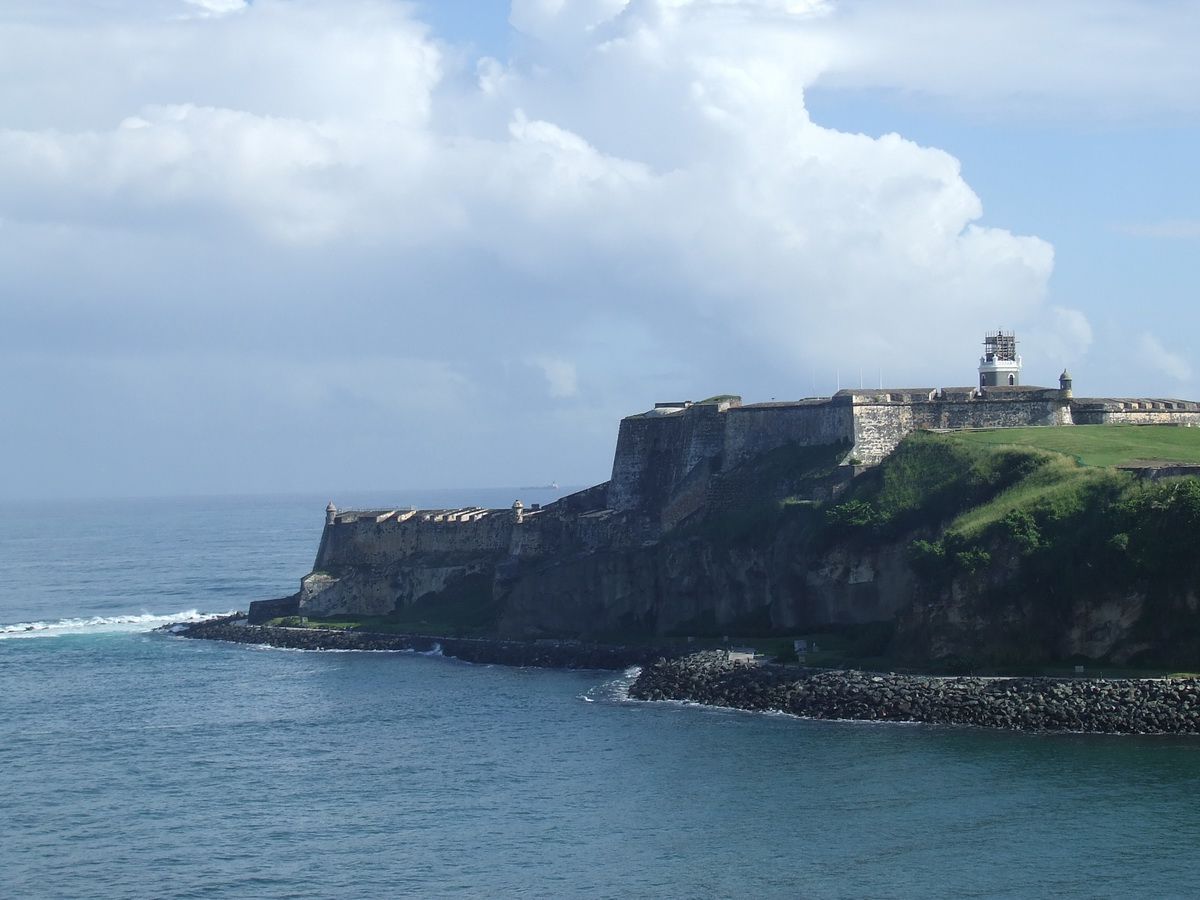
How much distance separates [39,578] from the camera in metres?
132

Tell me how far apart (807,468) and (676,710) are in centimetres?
1909

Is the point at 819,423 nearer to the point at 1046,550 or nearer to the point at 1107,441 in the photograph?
the point at 1107,441

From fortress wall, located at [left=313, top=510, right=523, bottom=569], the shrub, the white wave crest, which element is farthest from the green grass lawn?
the white wave crest

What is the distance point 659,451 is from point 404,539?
15630 mm

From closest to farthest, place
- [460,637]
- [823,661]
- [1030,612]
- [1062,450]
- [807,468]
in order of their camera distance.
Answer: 1. [1030,612]
2. [823,661]
3. [1062,450]
4. [807,468]
5. [460,637]

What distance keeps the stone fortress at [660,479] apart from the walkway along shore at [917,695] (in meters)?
11.9

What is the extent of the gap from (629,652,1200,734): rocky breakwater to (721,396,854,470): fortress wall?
54.7ft

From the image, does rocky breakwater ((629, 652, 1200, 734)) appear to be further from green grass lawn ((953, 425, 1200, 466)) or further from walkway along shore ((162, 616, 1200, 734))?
green grass lawn ((953, 425, 1200, 466))

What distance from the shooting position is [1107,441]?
6806cm

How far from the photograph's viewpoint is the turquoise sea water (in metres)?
39.6

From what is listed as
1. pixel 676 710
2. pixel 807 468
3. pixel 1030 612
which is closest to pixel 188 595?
pixel 807 468

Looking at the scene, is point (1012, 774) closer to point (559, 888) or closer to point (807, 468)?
point (559, 888)

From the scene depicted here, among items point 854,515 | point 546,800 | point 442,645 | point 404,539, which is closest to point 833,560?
point 854,515

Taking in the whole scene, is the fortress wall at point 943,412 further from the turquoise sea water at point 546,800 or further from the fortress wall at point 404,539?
the fortress wall at point 404,539
